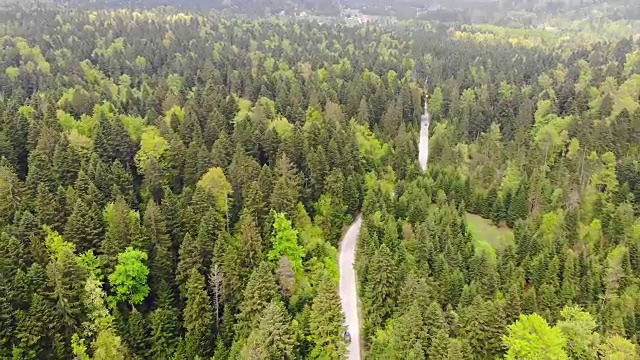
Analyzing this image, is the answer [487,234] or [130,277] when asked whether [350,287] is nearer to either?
[130,277]

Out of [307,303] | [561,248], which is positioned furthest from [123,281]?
[561,248]

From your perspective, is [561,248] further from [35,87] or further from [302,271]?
[35,87]

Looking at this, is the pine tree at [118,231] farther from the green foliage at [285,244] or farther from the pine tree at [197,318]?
the green foliage at [285,244]

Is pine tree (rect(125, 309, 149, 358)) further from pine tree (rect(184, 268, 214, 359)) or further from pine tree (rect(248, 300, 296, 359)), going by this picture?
pine tree (rect(248, 300, 296, 359))

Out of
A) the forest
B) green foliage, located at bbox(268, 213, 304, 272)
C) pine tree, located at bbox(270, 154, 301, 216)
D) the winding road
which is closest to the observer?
the forest

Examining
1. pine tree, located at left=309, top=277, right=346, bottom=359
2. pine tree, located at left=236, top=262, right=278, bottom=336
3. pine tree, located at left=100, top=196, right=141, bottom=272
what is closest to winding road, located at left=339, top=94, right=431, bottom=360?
pine tree, located at left=309, top=277, right=346, bottom=359
